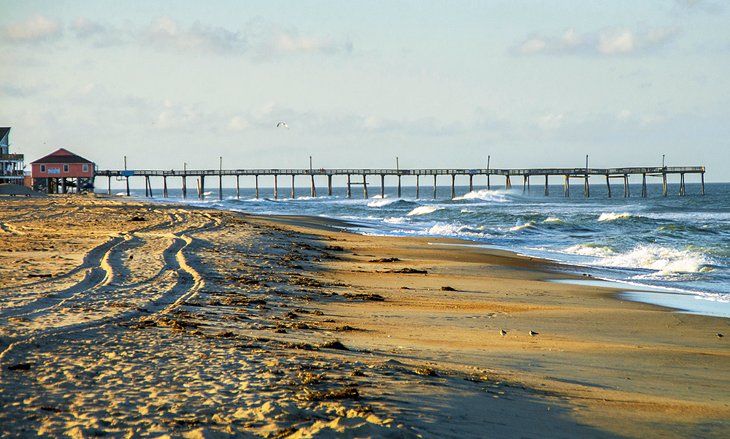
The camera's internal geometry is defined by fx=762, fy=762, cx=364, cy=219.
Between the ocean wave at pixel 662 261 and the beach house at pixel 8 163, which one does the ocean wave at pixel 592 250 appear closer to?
the ocean wave at pixel 662 261

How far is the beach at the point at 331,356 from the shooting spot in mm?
4863

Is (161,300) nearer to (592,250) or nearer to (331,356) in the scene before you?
(331,356)

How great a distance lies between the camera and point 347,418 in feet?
15.8

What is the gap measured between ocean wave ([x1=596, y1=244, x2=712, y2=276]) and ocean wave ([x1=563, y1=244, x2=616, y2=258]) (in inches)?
16.9

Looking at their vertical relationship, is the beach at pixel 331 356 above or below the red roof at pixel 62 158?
below

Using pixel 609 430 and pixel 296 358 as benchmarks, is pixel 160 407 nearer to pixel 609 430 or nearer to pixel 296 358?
pixel 296 358

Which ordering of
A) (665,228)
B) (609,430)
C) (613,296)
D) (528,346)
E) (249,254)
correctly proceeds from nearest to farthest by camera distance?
(609,430) < (528,346) < (613,296) < (249,254) < (665,228)

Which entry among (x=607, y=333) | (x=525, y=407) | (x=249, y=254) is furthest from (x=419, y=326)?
(x=249, y=254)

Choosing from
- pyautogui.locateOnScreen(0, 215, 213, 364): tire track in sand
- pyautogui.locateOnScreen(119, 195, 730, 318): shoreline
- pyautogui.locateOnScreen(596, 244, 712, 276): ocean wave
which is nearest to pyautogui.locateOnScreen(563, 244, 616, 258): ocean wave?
pyautogui.locateOnScreen(596, 244, 712, 276): ocean wave

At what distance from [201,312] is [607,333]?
15.7 feet

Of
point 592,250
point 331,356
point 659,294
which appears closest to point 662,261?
point 592,250

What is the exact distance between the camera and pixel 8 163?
254 ft

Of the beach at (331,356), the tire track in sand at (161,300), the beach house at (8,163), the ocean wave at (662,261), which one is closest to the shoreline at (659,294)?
the beach at (331,356)

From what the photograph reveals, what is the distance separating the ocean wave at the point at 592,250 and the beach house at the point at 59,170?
6754 centimetres
